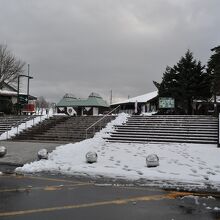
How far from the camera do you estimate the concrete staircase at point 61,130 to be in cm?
3047

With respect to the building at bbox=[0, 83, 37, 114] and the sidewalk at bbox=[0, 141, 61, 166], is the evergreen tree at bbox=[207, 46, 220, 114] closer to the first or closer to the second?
the sidewalk at bbox=[0, 141, 61, 166]

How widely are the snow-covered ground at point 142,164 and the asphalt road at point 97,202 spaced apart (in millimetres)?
2178

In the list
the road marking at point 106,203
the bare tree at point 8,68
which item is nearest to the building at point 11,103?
the bare tree at point 8,68

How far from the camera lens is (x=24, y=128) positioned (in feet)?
116

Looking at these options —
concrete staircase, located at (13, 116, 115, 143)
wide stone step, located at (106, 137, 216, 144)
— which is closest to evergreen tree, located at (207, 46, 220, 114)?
concrete staircase, located at (13, 116, 115, 143)

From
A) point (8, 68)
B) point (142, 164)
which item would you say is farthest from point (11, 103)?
point (142, 164)

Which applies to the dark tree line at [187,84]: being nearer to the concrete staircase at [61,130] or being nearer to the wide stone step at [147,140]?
the concrete staircase at [61,130]

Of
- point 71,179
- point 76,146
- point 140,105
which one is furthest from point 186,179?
Answer: point 140,105

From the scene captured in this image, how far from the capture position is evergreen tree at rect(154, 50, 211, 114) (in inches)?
1905

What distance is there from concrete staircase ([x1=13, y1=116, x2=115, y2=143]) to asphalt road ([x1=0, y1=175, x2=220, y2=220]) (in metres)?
16.7

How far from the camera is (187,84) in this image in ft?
159

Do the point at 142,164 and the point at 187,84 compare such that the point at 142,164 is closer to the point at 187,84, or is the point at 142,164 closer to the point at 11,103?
the point at 187,84

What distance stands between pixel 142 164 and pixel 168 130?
41.5 ft

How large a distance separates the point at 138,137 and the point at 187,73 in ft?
73.8
